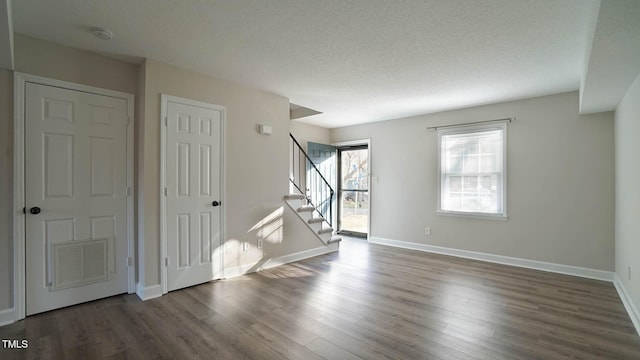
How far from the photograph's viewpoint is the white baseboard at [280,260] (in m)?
3.82

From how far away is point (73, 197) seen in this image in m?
2.87

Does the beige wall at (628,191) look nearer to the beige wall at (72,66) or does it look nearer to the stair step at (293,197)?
the stair step at (293,197)

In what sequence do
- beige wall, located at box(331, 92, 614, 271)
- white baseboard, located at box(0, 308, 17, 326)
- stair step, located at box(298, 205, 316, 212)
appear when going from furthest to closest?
stair step, located at box(298, 205, 316, 212) → beige wall, located at box(331, 92, 614, 271) → white baseboard, located at box(0, 308, 17, 326)

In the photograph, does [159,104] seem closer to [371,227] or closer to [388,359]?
[388,359]

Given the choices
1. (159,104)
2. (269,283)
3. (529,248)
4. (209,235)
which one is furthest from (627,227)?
(159,104)

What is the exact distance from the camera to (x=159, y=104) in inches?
124

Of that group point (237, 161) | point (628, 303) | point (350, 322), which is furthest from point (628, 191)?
point (237, 161)

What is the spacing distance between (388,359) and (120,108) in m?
3.46

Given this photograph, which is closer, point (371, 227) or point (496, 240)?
point (496, 240)

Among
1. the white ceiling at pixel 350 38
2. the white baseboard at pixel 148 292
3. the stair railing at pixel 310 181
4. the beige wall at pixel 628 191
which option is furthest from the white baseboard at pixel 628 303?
the white baseboard at pixel 148 292

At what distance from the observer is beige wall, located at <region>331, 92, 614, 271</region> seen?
3.82 metres

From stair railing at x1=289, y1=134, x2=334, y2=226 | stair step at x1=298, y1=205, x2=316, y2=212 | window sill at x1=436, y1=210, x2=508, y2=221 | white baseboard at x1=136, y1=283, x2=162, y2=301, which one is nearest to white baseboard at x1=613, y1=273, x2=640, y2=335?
window sill at x1=436, y1=210, x2=508, y2=221

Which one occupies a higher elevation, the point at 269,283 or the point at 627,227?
the point at 627,227

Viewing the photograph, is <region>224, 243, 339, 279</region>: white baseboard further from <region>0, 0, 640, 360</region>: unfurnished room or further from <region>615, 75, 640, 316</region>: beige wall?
<region>615, 75, 640, 316</region>: beige wall
